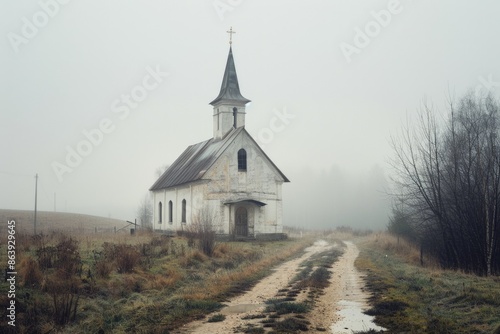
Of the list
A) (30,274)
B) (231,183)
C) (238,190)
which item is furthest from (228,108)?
(30,274)

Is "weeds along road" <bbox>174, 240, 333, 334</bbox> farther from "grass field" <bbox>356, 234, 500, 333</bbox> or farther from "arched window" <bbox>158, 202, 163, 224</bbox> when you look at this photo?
"arched window" <bbox>158, 202, 163, 224</bbox>

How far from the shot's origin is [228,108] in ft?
141

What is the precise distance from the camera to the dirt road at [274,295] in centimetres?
1018

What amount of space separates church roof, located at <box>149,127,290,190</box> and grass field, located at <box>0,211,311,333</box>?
689 inches

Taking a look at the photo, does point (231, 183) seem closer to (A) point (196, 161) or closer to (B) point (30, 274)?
(A) point (196, 161)

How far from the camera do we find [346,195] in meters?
107

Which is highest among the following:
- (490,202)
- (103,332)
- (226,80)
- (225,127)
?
(226,80)

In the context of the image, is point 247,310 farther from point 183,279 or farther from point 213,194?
point 213,194

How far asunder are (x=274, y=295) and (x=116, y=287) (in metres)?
4.63

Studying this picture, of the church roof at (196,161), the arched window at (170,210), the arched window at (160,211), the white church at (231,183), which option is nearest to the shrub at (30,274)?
the white church at (231,183)

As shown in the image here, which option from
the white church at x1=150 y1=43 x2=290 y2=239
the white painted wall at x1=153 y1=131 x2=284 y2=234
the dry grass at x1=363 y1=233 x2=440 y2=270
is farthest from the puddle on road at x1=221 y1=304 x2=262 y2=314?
the white painted wall at x1=153 y1=131 x2=284 y2=234

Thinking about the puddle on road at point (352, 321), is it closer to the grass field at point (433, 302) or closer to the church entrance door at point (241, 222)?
the grass field at point (433, 302)

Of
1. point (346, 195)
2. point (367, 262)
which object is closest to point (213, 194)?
point (367, 262)

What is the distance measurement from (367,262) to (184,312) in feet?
47.0
